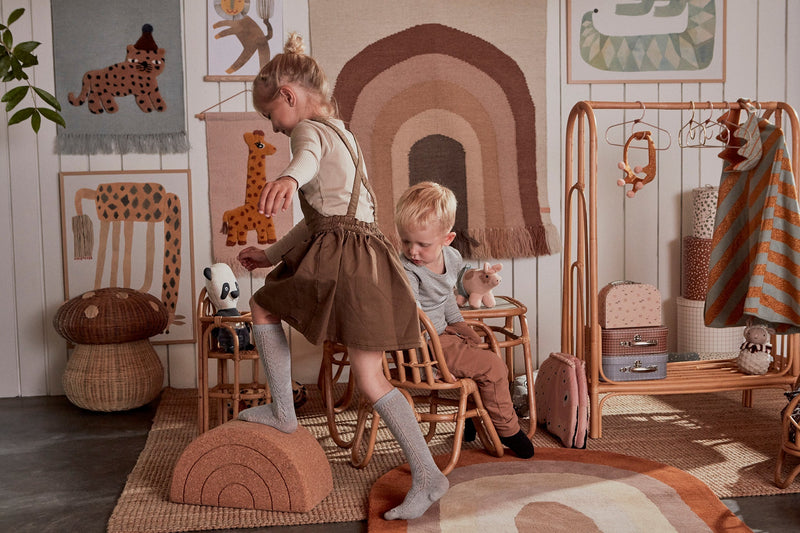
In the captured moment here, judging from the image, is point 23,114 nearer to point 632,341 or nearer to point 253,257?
point 253,257

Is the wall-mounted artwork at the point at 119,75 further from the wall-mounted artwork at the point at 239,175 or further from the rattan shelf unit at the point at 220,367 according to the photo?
the rattan shelf unit at the point at 220,367

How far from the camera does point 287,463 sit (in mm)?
2148

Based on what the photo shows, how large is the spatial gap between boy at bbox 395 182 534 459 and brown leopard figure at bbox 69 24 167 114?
1.69 meters

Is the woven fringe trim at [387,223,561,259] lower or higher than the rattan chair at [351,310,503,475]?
higher

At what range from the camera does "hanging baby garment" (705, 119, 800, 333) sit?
266cm

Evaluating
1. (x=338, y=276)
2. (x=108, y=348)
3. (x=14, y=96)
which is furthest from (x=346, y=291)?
(x=14, y=96)

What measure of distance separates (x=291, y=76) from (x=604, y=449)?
1640mm

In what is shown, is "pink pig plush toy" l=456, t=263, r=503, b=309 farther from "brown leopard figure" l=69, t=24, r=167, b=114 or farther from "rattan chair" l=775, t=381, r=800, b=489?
"brown leopard figure" l=69, t=24, r=167, b=114

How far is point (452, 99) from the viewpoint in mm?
3682

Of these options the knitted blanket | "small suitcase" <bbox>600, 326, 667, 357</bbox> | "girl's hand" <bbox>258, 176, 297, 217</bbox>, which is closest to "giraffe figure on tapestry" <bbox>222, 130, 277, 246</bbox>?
the knitted blanket

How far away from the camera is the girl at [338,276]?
2.01 metres

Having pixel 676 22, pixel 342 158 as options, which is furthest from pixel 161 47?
pixel 676 22

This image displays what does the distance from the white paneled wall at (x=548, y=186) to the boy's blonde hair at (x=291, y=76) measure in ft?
5.23

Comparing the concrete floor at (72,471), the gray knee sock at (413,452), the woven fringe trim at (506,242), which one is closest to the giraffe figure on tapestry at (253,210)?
the woven fringe trim at (506,242)
